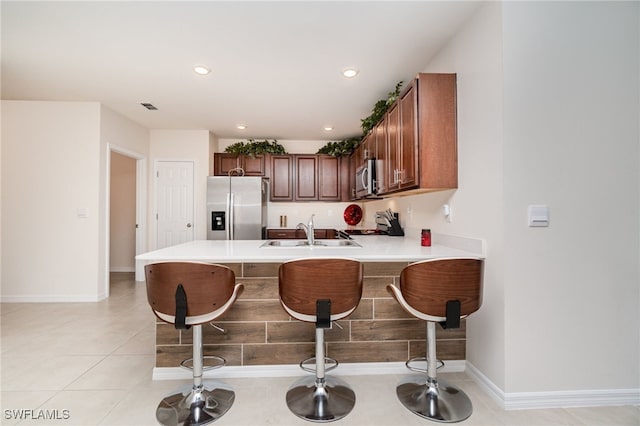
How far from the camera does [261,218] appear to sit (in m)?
4.73

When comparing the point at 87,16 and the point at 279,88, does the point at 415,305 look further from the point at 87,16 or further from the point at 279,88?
the point at 87,16

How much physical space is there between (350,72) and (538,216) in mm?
2042

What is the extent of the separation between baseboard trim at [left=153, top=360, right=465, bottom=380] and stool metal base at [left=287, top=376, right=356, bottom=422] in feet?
0.46

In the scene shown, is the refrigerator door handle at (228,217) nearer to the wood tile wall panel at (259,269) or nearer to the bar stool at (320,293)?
the wood tile wall panel at (259,269)

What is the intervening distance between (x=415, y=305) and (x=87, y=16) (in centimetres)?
289

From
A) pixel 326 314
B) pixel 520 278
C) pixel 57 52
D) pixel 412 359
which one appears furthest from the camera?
pixel 57 52

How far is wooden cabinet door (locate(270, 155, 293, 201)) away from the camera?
5.25m

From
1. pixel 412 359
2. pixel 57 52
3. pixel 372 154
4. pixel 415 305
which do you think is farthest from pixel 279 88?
pixel 412 359

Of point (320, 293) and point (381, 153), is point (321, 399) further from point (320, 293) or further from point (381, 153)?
point (381, 153)

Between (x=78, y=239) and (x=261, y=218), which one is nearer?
(x=78, y=239)

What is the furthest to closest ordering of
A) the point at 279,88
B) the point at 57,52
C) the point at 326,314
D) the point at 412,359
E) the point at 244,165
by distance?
the point at 244,165 → the point at 279,88 → the point at 57,52 → the point at 412,359 → the point at 326,314

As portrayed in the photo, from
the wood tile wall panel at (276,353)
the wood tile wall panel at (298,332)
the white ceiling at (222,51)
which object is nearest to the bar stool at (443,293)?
the wood tile wall panel at (298,332)

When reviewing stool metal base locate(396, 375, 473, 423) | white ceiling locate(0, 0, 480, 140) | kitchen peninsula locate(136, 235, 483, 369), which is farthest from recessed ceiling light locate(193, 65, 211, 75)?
stool metal base locate(396, 375, 473, 423)

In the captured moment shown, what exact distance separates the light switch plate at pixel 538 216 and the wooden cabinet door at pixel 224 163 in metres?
4.41
